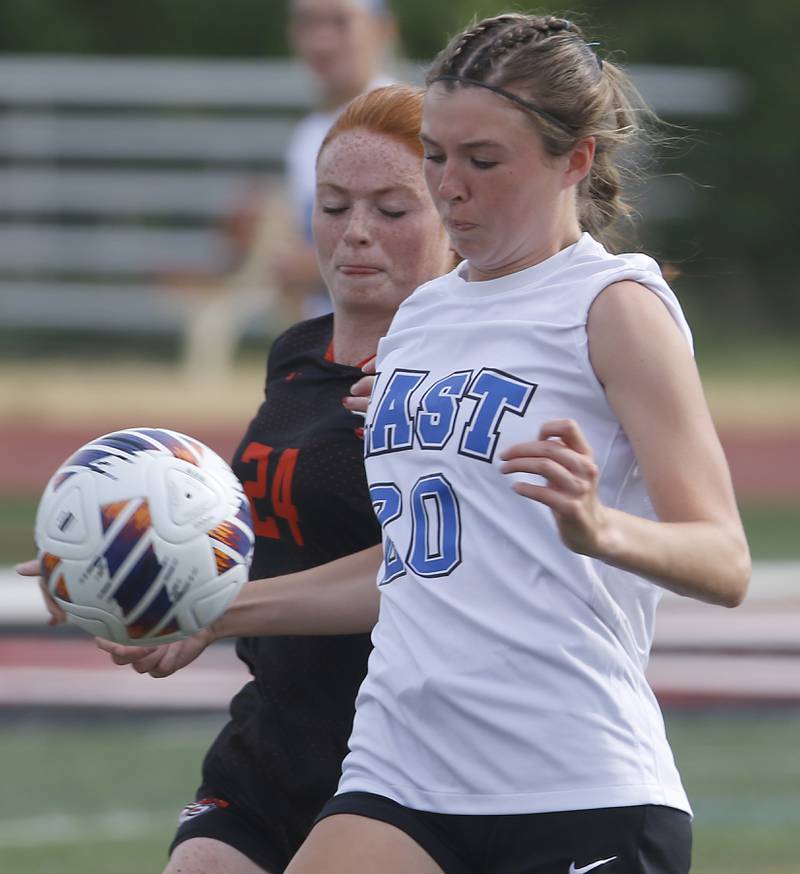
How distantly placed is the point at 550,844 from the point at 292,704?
891mm

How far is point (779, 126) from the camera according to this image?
31.2 metres

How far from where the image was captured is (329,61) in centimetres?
677

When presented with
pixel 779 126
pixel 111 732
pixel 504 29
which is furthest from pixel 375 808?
pixel 779 126

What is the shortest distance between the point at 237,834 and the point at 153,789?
3.86m

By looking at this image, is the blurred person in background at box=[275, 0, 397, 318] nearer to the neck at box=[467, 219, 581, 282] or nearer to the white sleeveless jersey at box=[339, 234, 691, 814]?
the neck at box=[467, 219, 581, 282]

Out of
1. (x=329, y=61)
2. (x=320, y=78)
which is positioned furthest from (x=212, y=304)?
(x=329, y=61)

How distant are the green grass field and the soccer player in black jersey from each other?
2.70 metres

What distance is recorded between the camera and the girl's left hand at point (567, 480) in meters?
2.62

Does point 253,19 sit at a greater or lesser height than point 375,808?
greater

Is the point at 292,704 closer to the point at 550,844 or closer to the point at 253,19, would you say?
the point at 550,844

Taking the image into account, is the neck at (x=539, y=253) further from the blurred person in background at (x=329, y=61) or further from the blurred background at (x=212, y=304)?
the blurred person in background at (x=329, y=61)

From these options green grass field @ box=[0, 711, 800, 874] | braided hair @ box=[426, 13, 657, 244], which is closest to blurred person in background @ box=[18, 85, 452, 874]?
braided hair @ box=[426, 13, 657, 244]

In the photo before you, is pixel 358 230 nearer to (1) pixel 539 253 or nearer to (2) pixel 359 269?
(2) pixel 359 269

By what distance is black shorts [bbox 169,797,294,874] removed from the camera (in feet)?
12.1
